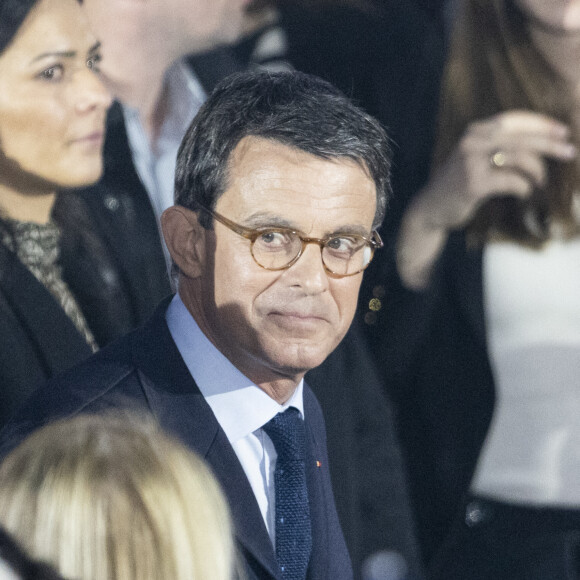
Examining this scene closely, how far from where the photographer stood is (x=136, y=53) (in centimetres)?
186

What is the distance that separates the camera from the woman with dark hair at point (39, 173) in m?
1.51

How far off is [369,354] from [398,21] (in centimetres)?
74

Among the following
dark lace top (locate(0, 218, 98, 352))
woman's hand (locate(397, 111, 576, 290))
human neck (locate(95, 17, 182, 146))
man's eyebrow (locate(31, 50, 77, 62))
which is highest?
man's eyebrow (locate(31, 50, 77, 62))

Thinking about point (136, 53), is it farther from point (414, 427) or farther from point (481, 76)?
point (414, 427)

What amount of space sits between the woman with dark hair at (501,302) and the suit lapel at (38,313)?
0.78m

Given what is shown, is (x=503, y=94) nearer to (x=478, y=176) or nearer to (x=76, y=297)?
(x=478, y=176)

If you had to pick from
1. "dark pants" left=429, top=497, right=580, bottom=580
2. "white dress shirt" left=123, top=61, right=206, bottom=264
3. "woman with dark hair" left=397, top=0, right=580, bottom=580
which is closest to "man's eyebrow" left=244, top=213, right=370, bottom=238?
"white dress shirt" left=123, top=61, right=206, bottom=264

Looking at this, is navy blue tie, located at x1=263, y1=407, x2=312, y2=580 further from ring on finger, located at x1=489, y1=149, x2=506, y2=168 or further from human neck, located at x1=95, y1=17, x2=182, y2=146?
ring on finger, located at x1=489, y1=149, x2=506, y2=168

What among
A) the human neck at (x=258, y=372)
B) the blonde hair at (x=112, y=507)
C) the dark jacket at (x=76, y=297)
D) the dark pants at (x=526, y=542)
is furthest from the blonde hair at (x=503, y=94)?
the blonde hair at (x=112, y=507)

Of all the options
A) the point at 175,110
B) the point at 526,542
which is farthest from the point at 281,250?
the point at 526,542

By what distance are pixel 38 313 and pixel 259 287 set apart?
1.29 ft

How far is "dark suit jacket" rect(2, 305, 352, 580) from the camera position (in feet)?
3.98

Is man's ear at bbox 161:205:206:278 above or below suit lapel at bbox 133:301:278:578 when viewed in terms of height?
above

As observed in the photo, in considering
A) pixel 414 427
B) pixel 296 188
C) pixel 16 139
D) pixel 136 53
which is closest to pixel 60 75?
pixel 16 139
